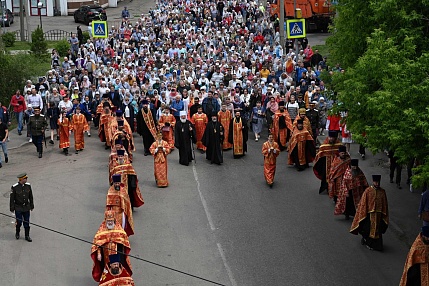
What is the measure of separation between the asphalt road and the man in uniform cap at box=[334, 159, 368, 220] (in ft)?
1.39

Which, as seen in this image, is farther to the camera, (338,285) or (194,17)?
(194,17)

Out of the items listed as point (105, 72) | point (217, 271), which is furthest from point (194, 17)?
point (217, 271)

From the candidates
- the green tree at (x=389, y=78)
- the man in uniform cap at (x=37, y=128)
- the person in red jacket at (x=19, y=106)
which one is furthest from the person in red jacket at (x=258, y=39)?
the green tree at (x=389, y=78)

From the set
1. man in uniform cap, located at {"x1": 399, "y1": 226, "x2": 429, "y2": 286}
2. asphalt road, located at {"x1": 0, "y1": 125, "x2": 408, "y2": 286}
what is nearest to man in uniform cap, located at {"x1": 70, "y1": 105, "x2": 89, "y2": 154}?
asphalt road, located at {"x1": 0, "y1": 125, "x2": 408, "y2": 286}

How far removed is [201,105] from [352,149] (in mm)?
4950

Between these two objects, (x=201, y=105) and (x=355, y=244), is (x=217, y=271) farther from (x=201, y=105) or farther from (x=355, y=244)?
(x=201, y=105)

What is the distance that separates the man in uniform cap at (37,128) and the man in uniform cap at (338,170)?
909 centimetres

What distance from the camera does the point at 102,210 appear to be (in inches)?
844

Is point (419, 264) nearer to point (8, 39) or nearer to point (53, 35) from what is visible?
point (8, 39)

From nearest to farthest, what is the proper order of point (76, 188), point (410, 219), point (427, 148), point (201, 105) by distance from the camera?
point (427, 148)
point (410, 219)
point (76, 188)
point (201, 105)

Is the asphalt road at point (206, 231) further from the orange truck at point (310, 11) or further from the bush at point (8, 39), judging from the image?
the bush at point (8, 39)

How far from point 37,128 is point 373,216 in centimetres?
1148

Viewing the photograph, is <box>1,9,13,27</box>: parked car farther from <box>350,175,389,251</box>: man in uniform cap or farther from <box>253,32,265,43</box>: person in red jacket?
<box>350,175,389,251</box>: man in uniform cap

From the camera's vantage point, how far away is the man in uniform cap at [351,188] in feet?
66.3
